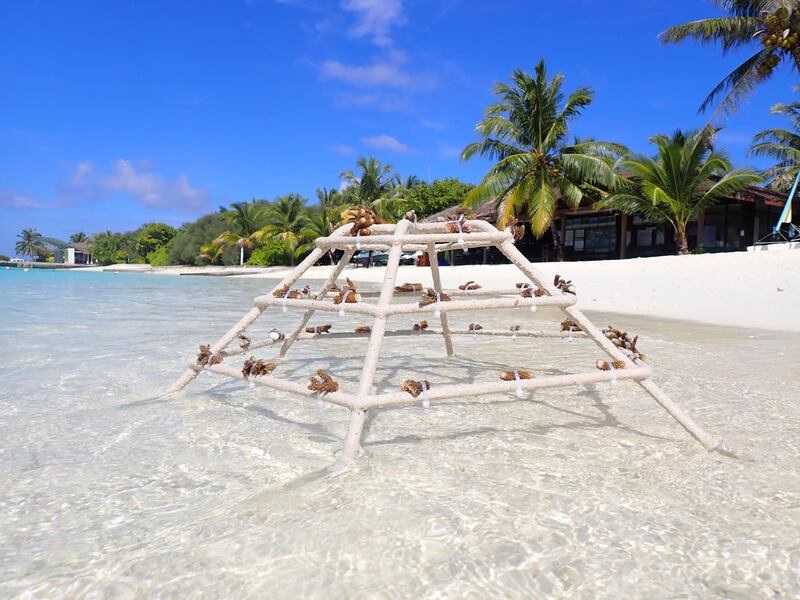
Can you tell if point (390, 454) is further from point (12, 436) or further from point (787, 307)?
point (787, 307)

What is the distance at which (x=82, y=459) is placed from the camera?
8.07ft

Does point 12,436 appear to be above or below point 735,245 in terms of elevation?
below

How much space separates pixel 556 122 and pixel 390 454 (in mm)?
23731

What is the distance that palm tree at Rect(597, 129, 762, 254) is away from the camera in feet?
64.6

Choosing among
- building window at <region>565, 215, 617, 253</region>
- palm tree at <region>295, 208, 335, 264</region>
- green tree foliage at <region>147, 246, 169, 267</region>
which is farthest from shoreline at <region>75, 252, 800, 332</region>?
green tree foliage at <region>147, 246, 169, 267</region>

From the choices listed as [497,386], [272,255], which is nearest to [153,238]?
[272,255]

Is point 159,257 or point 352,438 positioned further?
point 159,257

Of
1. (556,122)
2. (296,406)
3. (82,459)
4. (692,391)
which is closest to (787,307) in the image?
(692,391)

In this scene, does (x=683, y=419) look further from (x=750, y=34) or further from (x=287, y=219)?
(x=287, y=219)

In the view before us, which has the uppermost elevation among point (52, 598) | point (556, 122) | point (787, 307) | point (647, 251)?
point (556, 122)

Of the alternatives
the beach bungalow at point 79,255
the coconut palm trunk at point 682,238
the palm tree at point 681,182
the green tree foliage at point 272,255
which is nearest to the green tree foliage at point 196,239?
the green tree foliage at point 272,255

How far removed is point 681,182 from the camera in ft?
66.2

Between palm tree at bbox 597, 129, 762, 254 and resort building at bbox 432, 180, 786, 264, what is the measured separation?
163 cm

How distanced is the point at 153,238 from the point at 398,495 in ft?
266
